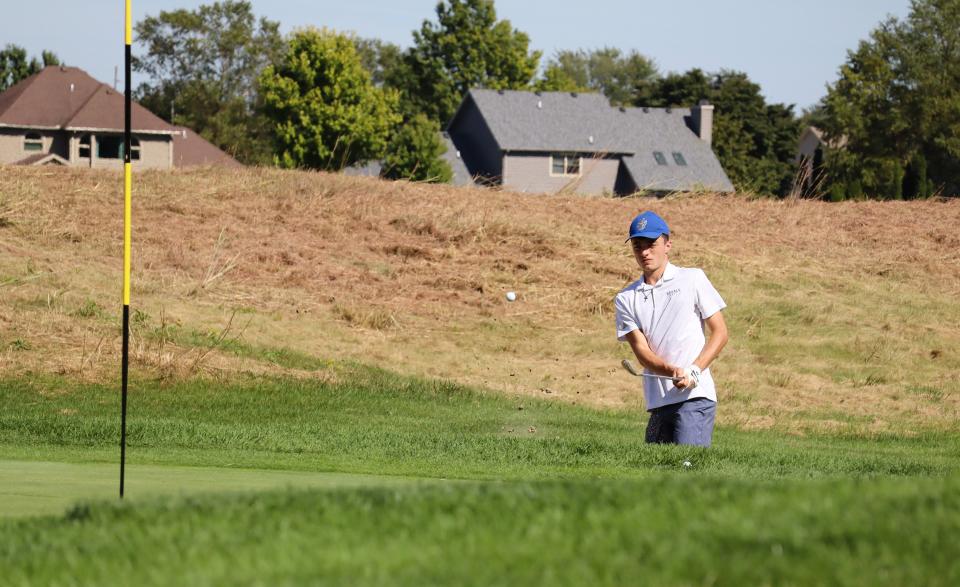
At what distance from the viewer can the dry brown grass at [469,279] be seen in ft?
69.7

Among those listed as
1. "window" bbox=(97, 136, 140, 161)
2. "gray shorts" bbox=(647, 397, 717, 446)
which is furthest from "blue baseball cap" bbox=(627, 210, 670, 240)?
"window" bbox=(97, 136, 140, 161)

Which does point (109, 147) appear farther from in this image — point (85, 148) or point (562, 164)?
point (562, 164)

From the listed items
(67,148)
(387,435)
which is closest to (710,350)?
(387,435)

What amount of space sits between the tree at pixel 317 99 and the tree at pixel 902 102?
2657 cm

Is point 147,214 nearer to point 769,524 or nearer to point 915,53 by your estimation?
point 769,524

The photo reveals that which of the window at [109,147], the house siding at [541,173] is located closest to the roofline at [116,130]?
the window at [109,147]

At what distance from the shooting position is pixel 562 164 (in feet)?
230

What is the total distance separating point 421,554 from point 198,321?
59.7ft

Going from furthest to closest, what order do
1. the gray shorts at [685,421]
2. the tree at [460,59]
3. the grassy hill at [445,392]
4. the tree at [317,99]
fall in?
the tree at [460,59]
the tree at [317,99]
the gray shorts at [685,421]
the grassy hill at [445,392]

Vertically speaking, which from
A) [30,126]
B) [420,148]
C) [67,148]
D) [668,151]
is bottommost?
[67,148]

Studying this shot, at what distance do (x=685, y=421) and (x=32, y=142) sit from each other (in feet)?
177

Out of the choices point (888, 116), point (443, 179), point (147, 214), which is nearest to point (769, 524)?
point (147, 214)

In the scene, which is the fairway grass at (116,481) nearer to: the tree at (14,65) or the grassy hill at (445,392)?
the grassy hill at (445,392)

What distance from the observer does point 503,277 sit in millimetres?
26938
